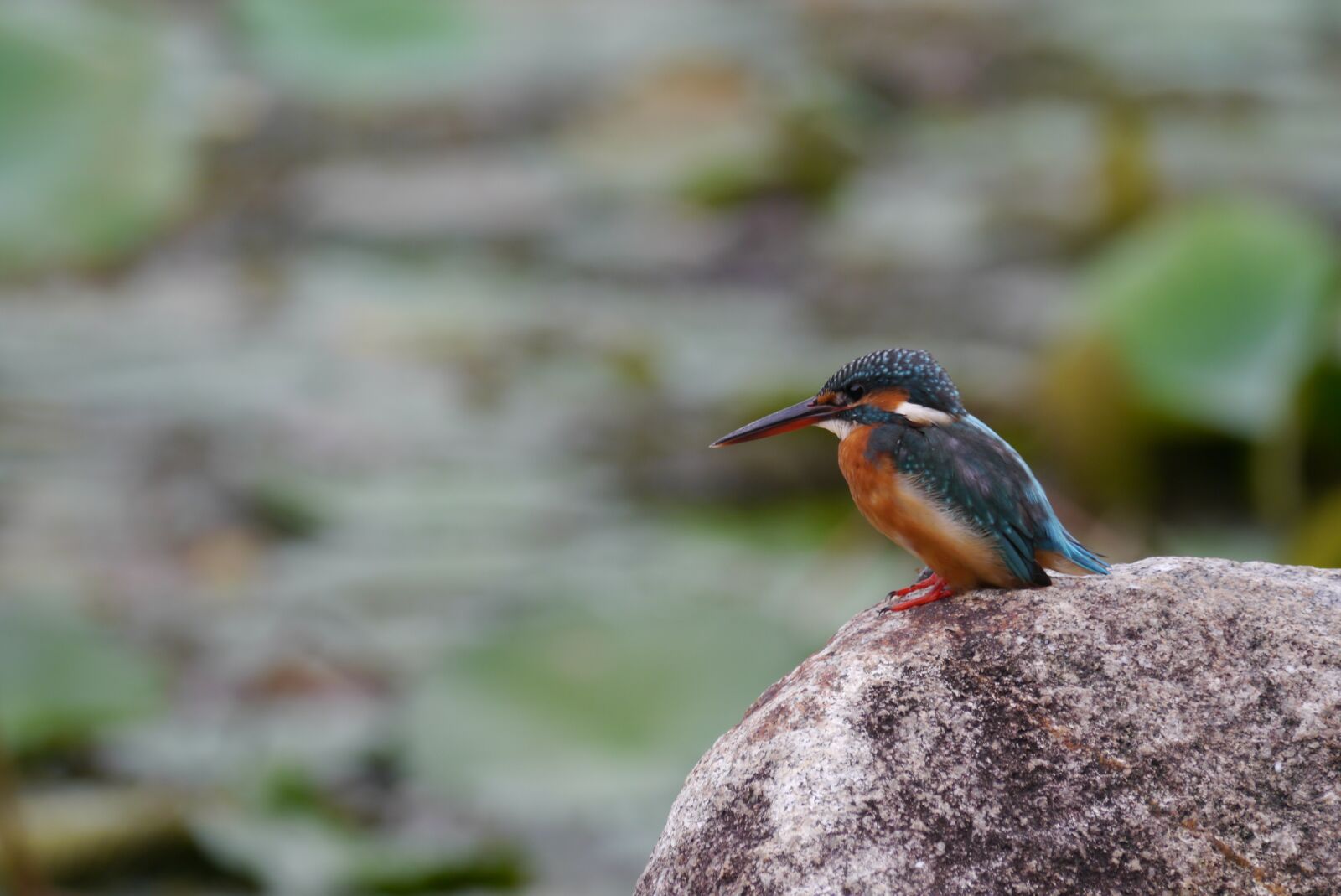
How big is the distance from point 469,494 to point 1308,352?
3.56 metres

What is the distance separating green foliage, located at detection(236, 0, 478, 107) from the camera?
9969 mm

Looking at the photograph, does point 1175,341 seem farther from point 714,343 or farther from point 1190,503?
point 714,343

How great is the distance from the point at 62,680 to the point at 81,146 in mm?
2431

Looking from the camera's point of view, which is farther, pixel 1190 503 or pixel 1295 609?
pixel 1190 503

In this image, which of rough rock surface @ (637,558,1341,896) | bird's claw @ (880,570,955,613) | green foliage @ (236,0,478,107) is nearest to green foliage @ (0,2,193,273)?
green foliage @ (236,0,478,107)

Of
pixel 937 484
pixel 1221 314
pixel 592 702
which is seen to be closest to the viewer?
pixel 937 484

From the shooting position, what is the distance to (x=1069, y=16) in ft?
45.8

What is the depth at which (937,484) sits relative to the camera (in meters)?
2.34

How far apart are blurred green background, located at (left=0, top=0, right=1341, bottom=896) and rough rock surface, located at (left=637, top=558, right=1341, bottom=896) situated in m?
2.51

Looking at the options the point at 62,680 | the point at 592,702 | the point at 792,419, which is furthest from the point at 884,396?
the point at 62,680

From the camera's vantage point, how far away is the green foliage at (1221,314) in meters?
6.09

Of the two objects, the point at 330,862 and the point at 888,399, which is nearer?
the point at 888,399

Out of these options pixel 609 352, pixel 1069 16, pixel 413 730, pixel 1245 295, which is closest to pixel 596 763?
pixel 413 730

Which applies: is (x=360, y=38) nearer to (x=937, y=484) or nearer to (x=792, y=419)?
(x=792, y=419)
